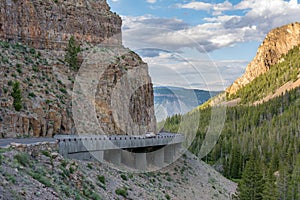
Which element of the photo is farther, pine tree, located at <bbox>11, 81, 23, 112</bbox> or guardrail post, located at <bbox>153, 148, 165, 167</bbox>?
guardrail post, located at <bbox>153, 148, 165, 167</bbox>

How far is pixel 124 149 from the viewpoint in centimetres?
3469

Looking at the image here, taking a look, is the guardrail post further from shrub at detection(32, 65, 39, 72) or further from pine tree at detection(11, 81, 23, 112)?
pine tree at detection(11, 81, 23, 112)

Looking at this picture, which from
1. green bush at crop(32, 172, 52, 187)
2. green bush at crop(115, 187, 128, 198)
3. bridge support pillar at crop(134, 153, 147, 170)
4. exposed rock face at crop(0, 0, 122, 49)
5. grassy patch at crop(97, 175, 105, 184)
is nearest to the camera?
green bush at crop(32, 172, 52, 187)

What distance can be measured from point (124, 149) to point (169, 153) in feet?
44.1

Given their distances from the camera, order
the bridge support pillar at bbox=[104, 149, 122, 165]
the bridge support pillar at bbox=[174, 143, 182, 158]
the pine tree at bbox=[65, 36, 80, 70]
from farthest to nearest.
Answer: the bridge support pillar at bbox=[174, 143, 182, 158] → the pine tree at bbox=[65, 36, 80, 70] → the bridge support pillar at bbox=[104, 149, 122, 165]

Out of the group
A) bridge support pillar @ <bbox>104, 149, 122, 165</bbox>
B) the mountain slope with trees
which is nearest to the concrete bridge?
bridge support pillar @ <bbox>104, 149, 122, 165</bbox>

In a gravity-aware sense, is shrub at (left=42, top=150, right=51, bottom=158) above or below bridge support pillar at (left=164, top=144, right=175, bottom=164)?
above

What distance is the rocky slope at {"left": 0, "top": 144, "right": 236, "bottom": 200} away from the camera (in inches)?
551

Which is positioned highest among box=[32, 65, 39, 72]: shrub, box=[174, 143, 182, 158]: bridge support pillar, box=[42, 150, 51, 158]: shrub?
box=[32, 65, 39, 72]: shrub

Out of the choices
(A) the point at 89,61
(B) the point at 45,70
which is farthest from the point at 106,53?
(B) the point at 45,70

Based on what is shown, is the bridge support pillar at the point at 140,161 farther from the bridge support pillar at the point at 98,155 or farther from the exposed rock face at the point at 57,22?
the exposed rock face at the point at 57,22

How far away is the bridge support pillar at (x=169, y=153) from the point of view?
46125 millimetres

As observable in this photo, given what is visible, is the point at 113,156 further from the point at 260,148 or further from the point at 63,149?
the point at 260,148

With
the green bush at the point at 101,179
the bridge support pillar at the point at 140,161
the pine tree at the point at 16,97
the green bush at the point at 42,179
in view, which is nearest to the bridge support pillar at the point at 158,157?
the bridge support pillar at the point at 140,161
